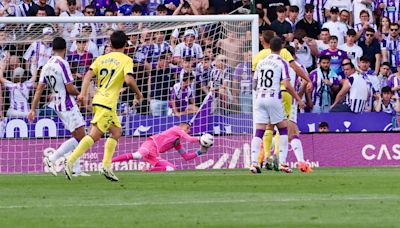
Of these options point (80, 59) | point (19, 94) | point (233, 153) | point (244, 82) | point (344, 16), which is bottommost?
point (233, 153)

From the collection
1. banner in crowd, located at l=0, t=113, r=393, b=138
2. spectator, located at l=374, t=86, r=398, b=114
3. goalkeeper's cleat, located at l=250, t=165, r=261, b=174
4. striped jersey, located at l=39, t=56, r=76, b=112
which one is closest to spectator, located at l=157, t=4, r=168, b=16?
banner in crowd, located at l=0, t=113, r=393, b=138

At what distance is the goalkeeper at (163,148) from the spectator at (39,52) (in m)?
2.82

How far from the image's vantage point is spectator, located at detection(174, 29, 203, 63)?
24.2 meters

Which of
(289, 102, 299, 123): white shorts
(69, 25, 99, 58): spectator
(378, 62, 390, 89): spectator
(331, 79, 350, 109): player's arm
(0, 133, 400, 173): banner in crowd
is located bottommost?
(0, 133, 400, 173): banner in crowd

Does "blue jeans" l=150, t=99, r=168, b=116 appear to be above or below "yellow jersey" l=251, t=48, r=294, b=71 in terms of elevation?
below

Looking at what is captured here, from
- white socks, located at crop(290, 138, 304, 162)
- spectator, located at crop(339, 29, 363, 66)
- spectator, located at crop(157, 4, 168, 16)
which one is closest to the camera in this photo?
white socks, located at crop(290, 138, 304, 162)

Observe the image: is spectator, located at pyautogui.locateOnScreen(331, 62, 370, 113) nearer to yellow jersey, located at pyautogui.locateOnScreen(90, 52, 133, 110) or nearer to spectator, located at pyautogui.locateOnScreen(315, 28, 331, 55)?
spectator, located at pyautogui.locateOnScreen(315, 28, 331, 55)

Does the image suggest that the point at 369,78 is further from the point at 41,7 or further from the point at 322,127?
the point at 41,7

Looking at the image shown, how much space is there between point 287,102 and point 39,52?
18.3 feet

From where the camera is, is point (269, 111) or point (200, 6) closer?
point (269, 111)

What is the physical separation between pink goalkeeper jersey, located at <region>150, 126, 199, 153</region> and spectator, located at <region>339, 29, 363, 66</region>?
22.1ft

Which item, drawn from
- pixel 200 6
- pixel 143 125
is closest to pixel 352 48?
pixel 200 6

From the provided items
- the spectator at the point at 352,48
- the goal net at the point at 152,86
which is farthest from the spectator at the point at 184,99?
the spectator at the point at 352,48

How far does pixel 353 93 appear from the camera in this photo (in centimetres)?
2675
